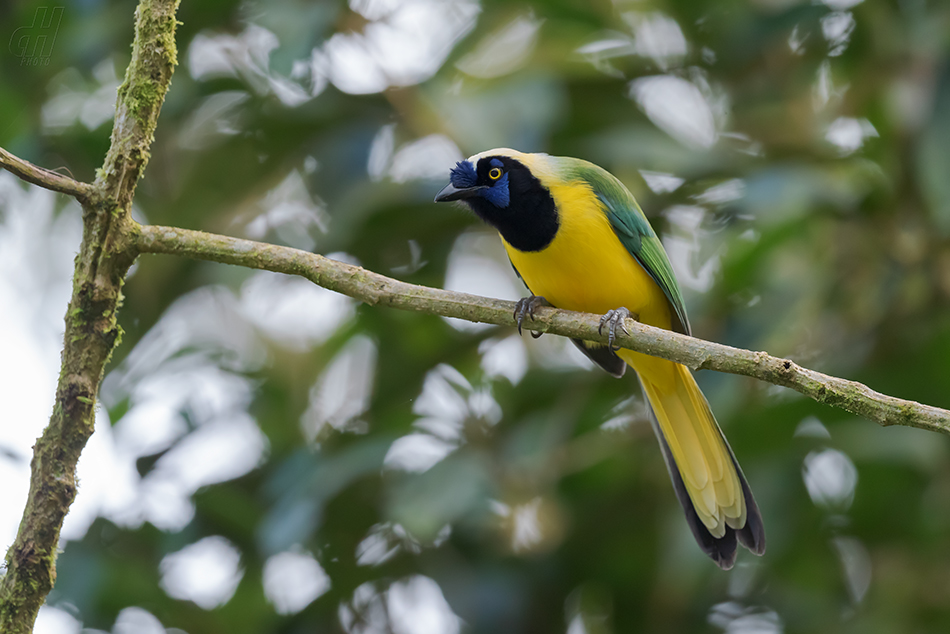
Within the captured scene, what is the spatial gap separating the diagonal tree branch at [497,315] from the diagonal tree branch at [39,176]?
0.18 metres

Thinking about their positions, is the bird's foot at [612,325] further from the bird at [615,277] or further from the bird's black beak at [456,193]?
the bird's black beak at [456,193]

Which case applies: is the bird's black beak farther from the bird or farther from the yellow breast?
the yellow breast

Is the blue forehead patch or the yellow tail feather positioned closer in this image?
the yellow tail feather

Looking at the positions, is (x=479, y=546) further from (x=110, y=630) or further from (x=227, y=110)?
(x=227, y=110)

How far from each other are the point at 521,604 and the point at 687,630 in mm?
857

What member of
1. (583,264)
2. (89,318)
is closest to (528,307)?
(583,264)

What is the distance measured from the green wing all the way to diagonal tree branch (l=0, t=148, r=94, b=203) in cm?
219

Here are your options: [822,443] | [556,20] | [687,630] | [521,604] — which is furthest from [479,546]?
[556,20]

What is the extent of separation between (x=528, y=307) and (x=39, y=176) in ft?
5.54

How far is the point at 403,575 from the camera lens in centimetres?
479

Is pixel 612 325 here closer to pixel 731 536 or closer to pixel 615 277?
pixel 615 277

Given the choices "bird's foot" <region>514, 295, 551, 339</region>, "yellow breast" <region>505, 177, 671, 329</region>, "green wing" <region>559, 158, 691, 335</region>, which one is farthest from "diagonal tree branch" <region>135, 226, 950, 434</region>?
"green wing" <region>559, 158, 691, 335</region>

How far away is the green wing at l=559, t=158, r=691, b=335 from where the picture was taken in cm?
372

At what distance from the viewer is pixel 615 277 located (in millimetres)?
3627
